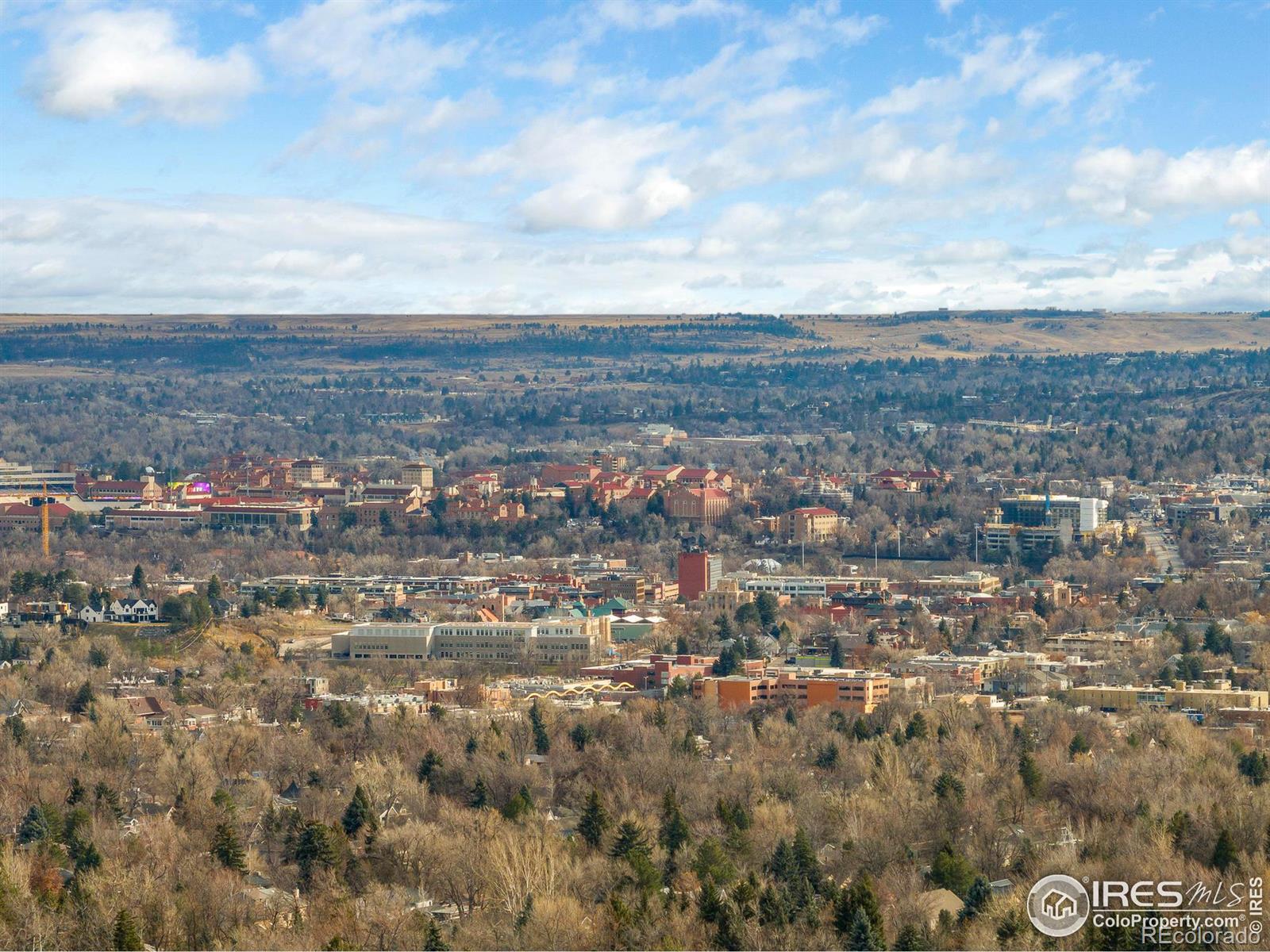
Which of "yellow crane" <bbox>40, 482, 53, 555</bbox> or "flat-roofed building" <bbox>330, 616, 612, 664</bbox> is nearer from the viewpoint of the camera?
"flat-roofed building" <bbox>330, 616, 612, 664</bbox>

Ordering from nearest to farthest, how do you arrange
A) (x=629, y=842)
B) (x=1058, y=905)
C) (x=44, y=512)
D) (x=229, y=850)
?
(x=1058, y=905) < (x=629, y=842) < (x=229, y=850) < (x=44, y=512)

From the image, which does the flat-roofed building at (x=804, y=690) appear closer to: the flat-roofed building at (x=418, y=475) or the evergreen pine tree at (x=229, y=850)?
the evergreen pine tree at (x=229, y=850)

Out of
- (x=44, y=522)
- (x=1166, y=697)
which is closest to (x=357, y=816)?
(x=1166, y=697)

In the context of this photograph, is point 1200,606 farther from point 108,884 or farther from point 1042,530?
point 108,884

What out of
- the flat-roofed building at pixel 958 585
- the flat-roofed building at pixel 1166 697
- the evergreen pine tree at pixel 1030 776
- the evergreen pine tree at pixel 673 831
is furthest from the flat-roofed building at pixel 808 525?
the evergreen pine tree at pixel 673 831

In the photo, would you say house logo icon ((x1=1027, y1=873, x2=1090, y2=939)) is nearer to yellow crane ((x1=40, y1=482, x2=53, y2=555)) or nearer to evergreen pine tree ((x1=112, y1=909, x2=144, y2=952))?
evergreen pine tree ((x1=112, y1=909, x2=144, y2=952))

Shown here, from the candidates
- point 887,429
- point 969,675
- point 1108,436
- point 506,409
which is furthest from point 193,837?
point 506,409

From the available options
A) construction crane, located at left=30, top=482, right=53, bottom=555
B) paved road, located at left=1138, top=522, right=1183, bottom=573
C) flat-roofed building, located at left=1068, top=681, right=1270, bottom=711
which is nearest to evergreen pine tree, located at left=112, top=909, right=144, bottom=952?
flat-roofed building, located at left=1068, top=681, right=1270, bottom=711

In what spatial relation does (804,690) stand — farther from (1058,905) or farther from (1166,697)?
(1058,905)
